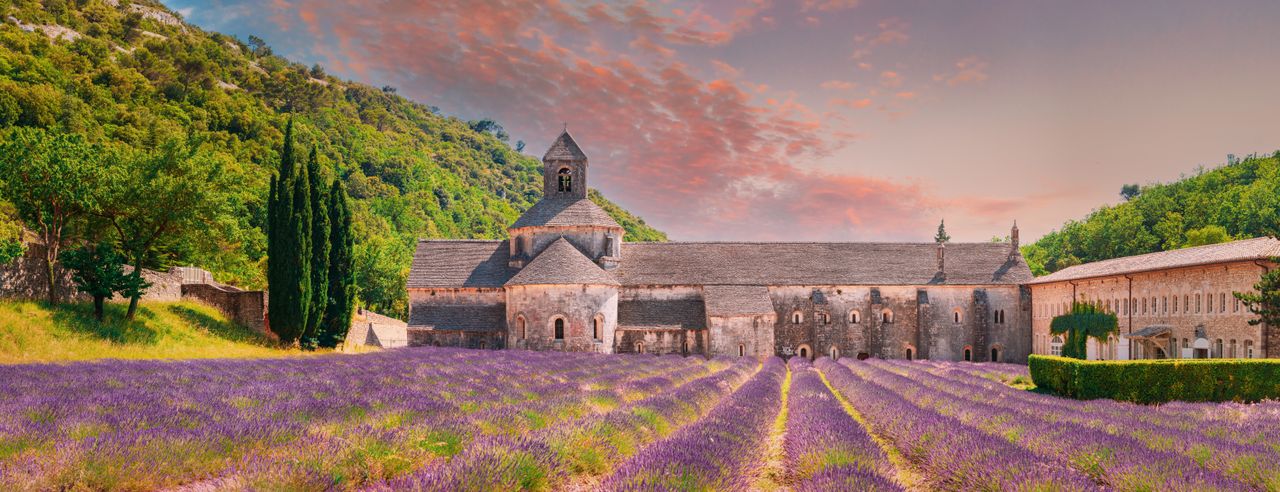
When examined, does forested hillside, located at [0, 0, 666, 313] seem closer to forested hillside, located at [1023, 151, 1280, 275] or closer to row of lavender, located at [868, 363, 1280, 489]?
row of lavender, located at [868, 363, 1280, 489]

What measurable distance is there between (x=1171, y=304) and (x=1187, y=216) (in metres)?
57.7

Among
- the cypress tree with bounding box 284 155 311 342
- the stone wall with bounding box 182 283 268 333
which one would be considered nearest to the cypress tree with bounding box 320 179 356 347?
the stone wall with bounding box 182 283 268 333

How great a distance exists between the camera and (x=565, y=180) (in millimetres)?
52250

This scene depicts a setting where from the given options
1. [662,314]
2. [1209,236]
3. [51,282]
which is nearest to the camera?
[51,282]

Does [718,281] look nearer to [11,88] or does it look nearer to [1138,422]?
[1138,422]

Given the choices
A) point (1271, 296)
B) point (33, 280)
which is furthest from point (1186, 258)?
point (33, 280)

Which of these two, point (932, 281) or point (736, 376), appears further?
point (932, 281)

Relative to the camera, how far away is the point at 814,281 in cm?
4953

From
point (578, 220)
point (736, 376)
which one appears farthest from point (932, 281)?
point (736, 376)

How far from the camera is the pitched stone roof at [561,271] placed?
42.4 m

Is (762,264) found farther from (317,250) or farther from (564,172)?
(317,250)

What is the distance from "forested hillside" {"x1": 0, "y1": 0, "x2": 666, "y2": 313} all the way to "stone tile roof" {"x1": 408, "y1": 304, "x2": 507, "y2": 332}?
33.6ft

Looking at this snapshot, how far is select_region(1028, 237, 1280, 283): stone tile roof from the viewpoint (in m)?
30.6

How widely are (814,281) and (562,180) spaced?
17555 mm
